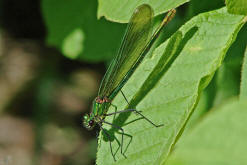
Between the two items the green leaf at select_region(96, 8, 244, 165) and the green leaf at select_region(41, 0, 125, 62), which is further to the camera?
the green leaf at select_region(41, 0, 125, 62)

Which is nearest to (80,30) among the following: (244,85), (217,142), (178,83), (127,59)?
(127,59)

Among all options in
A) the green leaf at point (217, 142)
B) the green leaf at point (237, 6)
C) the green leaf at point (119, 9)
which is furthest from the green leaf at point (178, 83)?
the green leaf at point (217, 142)

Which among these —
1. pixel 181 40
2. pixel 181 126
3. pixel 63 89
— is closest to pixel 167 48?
pixel 181 40

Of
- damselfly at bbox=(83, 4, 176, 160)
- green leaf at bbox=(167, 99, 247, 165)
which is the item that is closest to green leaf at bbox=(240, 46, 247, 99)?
damselfly at bbox=(83, 4, 176, 160)

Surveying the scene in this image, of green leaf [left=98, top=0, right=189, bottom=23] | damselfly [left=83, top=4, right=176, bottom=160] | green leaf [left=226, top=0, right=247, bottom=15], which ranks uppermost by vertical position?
green leaf [left=98, top=0, right=189, bottom=23]

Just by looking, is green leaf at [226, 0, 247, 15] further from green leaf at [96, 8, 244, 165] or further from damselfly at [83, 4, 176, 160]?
damselfly at [83, 4, 176, 160]
